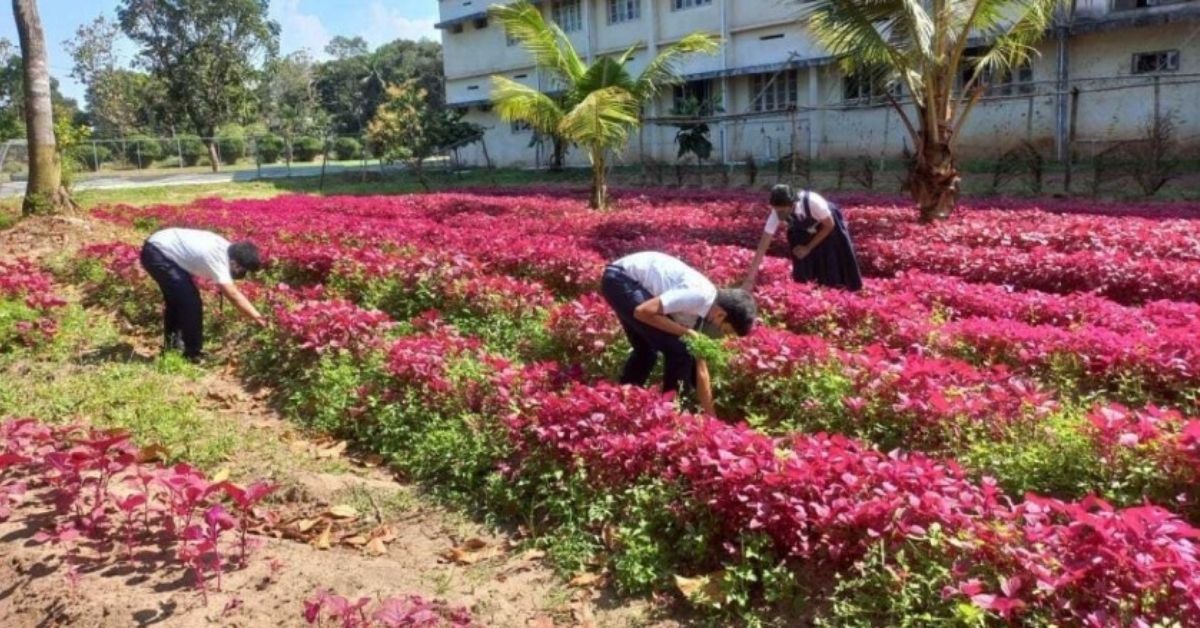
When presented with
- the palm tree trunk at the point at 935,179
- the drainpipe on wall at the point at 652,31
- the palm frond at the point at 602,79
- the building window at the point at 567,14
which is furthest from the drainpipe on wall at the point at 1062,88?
the building window at the point at 567,14

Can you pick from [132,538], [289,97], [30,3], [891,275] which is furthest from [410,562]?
[289,97]

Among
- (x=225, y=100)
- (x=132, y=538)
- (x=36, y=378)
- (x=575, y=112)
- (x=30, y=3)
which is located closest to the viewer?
(x=132, y=538)

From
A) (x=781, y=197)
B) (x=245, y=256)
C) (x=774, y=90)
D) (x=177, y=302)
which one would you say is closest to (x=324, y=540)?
(x=245, y=256)

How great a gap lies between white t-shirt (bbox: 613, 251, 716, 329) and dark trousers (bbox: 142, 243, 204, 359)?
3.86 metres

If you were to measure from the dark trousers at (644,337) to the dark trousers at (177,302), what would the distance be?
3.77 m

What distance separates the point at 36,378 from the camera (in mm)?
7141

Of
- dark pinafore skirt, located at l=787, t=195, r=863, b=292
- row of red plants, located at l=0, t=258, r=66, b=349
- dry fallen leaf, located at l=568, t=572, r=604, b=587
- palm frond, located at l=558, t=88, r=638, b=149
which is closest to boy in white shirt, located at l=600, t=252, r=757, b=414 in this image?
dry fallen leaf, located at l=568, t=572, r=604, b=587

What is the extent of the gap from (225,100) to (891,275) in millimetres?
45840

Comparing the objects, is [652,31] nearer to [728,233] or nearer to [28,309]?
[728,233]

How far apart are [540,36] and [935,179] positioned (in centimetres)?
733

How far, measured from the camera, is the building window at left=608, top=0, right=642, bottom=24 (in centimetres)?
3143

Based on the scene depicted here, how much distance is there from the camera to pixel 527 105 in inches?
655

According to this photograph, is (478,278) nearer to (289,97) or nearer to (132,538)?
(132,538)

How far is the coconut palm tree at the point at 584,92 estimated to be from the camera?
15797 millimetres
